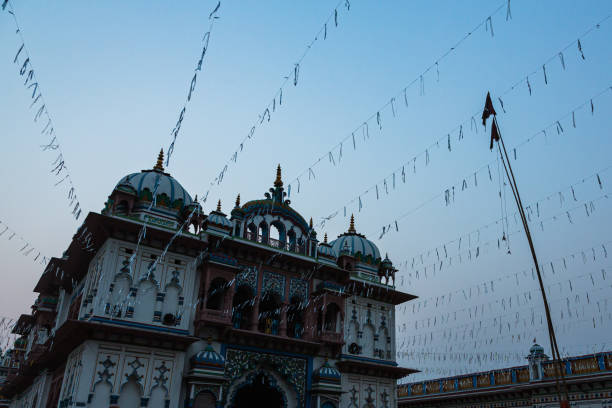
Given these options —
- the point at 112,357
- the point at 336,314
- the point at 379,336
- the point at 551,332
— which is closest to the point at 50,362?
the point at 112,357

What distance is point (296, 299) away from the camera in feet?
77.8

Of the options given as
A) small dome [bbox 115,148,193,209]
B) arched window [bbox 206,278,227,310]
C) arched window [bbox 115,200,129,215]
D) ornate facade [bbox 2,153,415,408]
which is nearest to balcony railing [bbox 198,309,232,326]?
ornate facade [bbox 2,153,415,408]

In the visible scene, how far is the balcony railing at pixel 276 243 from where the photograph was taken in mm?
23672

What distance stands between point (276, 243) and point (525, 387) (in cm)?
1421

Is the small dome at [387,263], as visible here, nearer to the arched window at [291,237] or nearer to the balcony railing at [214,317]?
the arched window at [291,237]

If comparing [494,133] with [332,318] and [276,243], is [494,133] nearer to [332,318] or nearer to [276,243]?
[276,243]

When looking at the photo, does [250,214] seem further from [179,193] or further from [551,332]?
[551,332]

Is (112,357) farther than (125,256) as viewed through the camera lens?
No

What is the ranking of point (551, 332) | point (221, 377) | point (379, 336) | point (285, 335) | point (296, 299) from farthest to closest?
point (379, 336) → point (296, 299) → point (285, 335) → point (221, 377) → point (551, 332)

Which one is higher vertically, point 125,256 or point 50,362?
point 125,256

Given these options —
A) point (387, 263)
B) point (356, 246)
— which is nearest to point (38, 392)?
point (356, 246)

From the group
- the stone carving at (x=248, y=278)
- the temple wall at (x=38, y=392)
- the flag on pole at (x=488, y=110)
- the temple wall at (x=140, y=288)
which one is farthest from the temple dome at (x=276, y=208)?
the flag on pole at (x=488, y=110)

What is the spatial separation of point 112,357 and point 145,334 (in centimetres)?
134

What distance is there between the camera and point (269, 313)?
903 inches
